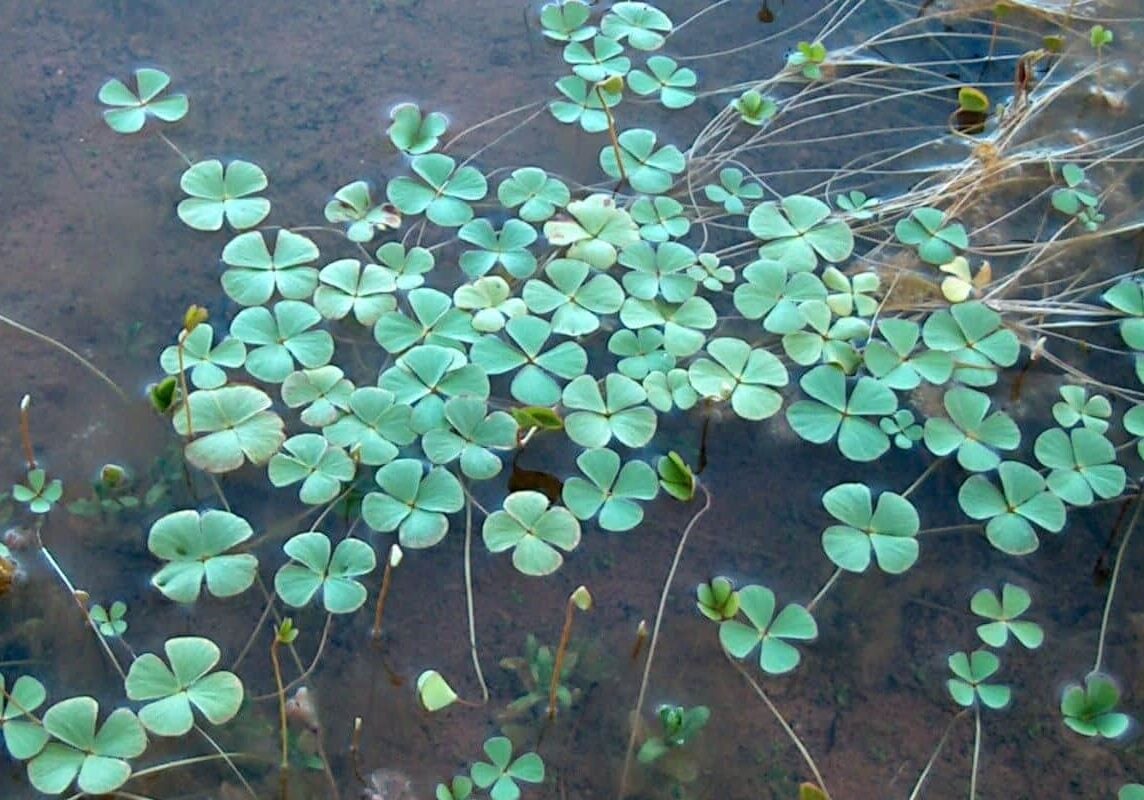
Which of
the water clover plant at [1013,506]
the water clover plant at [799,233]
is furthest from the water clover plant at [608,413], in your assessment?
the water clover plant at [1013,506]

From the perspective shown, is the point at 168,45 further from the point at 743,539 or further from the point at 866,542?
the point at 866,542

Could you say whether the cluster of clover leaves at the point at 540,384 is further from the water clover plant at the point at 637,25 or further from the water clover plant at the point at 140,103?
the water clover plant at the point at 637,25

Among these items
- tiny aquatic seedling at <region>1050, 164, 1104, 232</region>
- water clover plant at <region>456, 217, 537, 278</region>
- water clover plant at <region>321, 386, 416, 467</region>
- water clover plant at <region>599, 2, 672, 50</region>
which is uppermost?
water clover plant at <region>599, 2, 672, 50</region>

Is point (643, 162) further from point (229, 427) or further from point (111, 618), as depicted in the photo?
point (111, 618)

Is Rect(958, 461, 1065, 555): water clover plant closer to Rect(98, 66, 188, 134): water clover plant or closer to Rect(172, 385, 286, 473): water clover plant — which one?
Rect(172, 385, 286, 473): water clover plant

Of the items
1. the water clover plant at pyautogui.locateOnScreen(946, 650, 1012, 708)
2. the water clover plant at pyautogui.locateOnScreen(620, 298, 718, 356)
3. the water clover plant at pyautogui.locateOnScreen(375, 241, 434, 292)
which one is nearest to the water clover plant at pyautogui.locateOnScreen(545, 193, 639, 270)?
the water clover plant at pyautogui.locateOnScreen(620, 298, 718, 356)

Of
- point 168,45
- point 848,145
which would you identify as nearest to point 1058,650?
point 848,145
